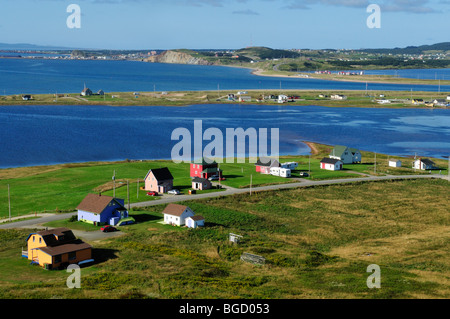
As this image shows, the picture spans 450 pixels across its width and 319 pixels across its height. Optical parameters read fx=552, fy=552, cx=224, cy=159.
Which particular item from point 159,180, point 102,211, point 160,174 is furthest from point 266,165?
point 102,211

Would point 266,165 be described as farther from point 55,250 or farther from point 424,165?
point 55,250

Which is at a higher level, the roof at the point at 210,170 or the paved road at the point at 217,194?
the roof at the point at 210,170

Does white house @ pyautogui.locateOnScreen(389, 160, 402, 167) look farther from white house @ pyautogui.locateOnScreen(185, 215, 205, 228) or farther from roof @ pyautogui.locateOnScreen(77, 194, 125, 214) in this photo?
roof @ pyautogui.locateOnScreen(77, 194, 125, 214)

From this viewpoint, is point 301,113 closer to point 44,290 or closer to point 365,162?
point 365,162

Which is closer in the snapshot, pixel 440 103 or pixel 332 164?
pixel 332 164

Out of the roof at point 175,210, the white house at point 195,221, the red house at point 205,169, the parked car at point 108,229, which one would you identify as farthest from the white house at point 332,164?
the parked car at point 108,229

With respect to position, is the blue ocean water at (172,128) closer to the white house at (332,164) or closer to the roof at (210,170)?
the white house at (332,164)
